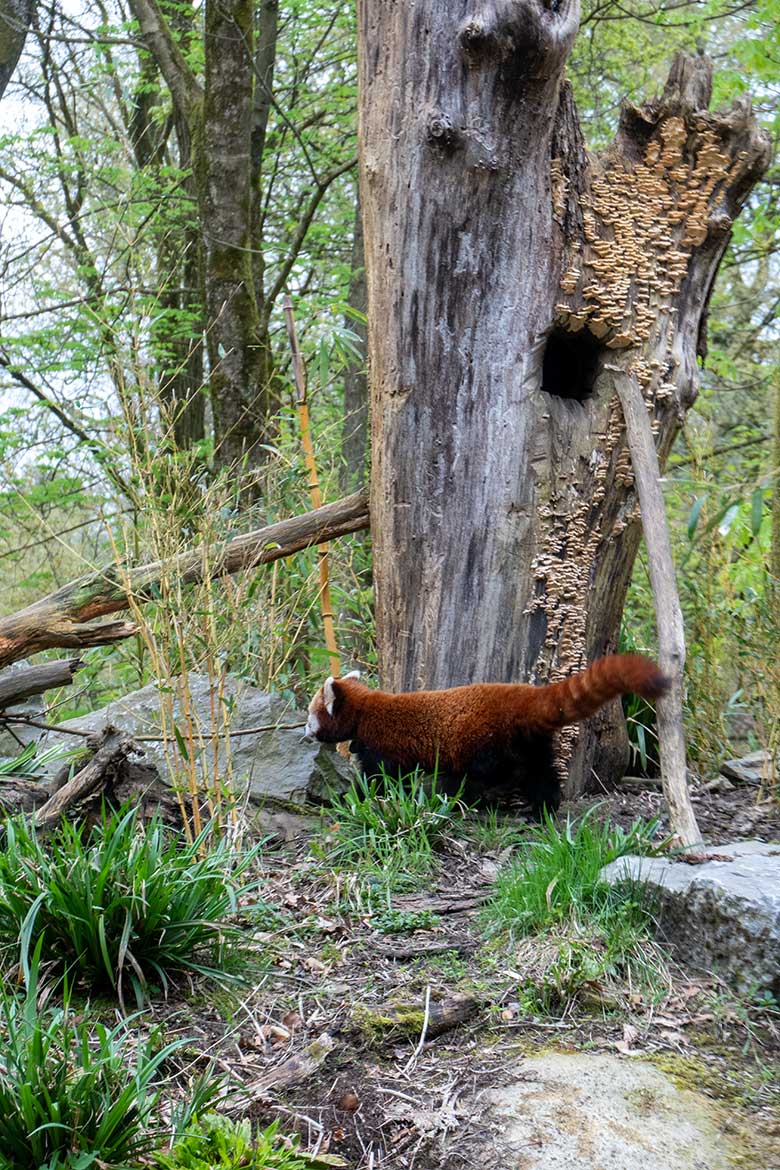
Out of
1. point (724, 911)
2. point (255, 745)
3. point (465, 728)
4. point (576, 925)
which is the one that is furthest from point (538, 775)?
point (724, 911)

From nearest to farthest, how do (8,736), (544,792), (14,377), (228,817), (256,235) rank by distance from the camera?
1. (228,817)
2. (544,792)
3. (8,736)
4. (256,235)
5. (14,377)

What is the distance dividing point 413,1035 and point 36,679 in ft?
8.08

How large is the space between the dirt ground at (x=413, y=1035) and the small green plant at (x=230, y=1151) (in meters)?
0.19

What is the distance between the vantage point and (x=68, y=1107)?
244 cm

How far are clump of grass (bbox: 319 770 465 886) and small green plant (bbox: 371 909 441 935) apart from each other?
0.25 meters

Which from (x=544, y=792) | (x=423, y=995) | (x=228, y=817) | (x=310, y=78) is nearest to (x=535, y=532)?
(x=544, y=792)

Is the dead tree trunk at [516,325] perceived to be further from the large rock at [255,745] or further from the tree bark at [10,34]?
the tree bark at [10,34]

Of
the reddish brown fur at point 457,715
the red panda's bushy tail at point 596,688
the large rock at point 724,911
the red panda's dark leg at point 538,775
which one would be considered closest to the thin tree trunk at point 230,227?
the reddish brown fur at point 457,715

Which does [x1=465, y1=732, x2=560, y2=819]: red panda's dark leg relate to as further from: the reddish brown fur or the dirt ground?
the dirt ground

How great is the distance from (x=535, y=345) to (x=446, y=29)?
164 centimetres

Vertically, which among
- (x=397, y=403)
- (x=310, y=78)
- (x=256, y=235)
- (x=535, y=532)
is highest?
(x=310, y=78)

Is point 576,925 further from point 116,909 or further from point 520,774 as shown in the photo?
point 116,909

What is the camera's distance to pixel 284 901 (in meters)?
4.36

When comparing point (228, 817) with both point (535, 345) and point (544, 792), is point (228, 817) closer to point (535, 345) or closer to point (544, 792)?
point (544, 792)
